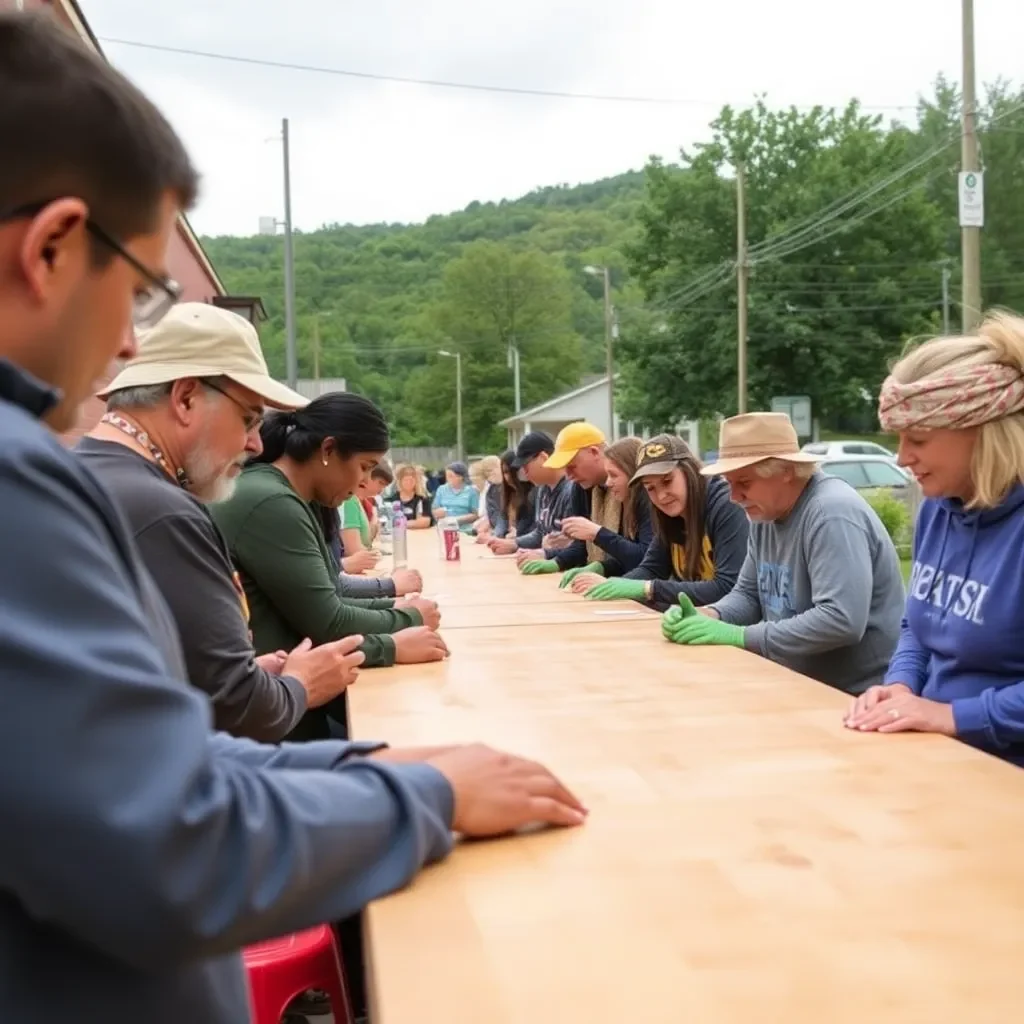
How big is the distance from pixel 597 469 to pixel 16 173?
5393 mm

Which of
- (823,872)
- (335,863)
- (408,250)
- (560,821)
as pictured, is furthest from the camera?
(408,250)

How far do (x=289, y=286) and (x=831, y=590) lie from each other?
16.4m

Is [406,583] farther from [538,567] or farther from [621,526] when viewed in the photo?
[621,526]

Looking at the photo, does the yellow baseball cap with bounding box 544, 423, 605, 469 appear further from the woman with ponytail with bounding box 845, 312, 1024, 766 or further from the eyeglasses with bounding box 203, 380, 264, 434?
the eyeglasses with bounding box 203, 380, 264, 434

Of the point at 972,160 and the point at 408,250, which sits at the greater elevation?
the point at 408,250

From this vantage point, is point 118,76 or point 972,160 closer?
point 118,76

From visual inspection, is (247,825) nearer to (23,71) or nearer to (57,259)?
(57,259)

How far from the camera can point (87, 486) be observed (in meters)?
0.79

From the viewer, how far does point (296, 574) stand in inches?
119

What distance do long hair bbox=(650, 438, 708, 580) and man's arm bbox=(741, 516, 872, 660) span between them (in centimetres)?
126

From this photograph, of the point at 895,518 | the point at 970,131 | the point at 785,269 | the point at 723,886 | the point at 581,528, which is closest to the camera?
the point at 723,886

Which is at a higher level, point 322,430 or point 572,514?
point 322,430

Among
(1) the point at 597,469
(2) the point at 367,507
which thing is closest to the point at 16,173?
(1) the point at 597,469

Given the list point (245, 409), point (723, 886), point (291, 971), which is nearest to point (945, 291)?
point (245, 409)
